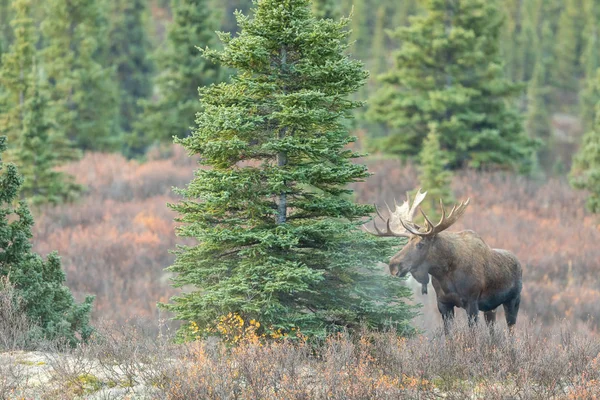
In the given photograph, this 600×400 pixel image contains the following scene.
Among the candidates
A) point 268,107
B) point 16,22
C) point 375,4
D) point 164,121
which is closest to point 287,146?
point 268,107

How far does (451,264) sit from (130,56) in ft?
134

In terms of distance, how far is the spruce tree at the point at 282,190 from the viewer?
1066 cm

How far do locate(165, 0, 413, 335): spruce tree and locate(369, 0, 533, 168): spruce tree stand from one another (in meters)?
18.9

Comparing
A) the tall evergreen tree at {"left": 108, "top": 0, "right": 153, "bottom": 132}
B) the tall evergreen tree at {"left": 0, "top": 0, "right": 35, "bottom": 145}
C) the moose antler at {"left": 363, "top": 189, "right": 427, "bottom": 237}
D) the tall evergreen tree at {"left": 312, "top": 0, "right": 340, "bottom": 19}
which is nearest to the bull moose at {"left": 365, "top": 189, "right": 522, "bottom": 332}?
the moose antler at {"left": 363, "top": 189, "right": 427, "bottom": 237}

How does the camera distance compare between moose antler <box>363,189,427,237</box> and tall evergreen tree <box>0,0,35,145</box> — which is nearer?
moose antler <box>363,189,427,237</box>

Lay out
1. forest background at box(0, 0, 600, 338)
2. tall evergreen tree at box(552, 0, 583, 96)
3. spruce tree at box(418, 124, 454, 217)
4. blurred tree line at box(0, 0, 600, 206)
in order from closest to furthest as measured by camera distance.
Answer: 1. forest background at box(0, 0, 600, 338)
2. spruce tree at box(418, 124, 454, 217)
3. blurred tree line at box(0, 0, 600, 206)
4. tall evergreen tree at box(552, 0, 583, 96)

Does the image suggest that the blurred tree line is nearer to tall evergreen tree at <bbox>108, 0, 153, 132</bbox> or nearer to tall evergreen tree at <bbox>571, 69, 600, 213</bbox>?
tall evergreen tree at <bbox>108, 0, 153, 132</bbox>

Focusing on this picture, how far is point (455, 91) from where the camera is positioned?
3000cm

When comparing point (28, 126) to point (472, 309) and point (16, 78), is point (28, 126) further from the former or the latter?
point (472, 309)

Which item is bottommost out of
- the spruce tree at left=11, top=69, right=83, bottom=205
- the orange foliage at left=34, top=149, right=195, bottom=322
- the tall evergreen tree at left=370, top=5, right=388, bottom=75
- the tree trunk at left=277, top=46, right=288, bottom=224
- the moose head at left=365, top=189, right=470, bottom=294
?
the orange foliage at left=34, top=149, right=195, bottom=322

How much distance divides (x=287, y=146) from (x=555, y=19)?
9047cm

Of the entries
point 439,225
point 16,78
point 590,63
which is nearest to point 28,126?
point 16,78

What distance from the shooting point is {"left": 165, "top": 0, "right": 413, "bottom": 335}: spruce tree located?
1066cm

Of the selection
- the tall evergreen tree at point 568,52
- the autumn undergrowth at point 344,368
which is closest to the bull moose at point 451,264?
the autumn undergrowth at point 344,368
